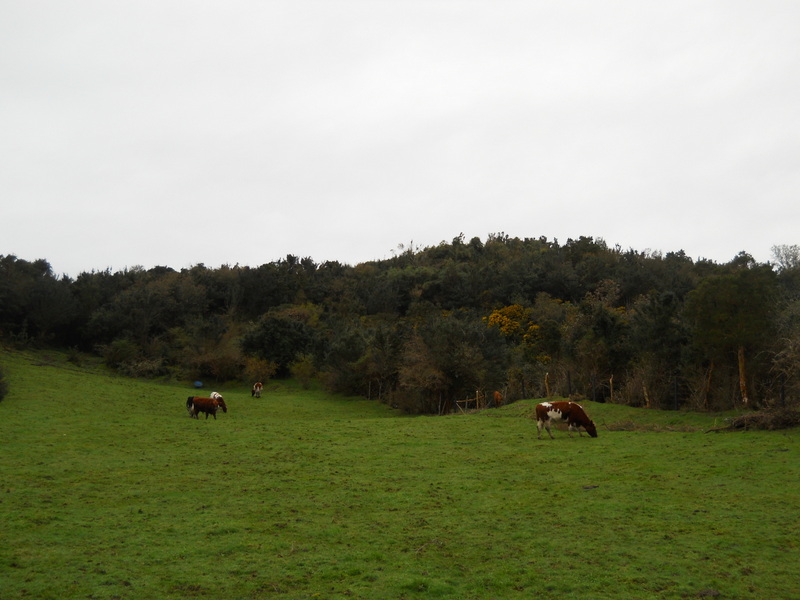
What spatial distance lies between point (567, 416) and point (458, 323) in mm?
19258

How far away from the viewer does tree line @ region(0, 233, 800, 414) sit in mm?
27812

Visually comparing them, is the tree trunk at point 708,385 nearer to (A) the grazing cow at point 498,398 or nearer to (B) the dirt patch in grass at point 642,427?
(B) the dirt patch in grass at point 642,427

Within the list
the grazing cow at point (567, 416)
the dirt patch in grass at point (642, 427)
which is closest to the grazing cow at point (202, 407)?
the grazing cow at point (567, 416)

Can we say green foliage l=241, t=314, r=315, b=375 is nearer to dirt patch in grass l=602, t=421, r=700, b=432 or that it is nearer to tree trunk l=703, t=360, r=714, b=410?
dirt patch in grass l=602, t=421, r=700, b=432

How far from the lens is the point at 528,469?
747 inches

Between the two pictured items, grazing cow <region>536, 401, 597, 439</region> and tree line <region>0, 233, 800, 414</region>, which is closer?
grazing cow <region>536, 401, 597, 439</region>

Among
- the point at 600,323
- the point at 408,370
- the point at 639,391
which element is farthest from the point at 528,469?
the point at 408,370

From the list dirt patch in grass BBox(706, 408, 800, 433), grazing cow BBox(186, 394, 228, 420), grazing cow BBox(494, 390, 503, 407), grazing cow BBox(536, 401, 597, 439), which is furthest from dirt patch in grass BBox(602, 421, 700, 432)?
grazing cow BBox(186, 394, 228, 420)

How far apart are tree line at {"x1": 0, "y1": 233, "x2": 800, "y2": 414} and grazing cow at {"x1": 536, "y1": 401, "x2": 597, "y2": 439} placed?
6552mm

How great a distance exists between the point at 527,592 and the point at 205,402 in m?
26.4

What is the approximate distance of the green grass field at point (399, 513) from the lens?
33.0 feet

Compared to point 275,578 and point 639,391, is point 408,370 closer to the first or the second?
point 639,391

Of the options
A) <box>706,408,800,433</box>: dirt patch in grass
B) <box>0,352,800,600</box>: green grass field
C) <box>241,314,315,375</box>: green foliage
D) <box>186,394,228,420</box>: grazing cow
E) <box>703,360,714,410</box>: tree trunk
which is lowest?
<box>0,352,800,600</box>: green grass field

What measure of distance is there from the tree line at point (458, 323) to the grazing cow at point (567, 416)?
6.55 meters
